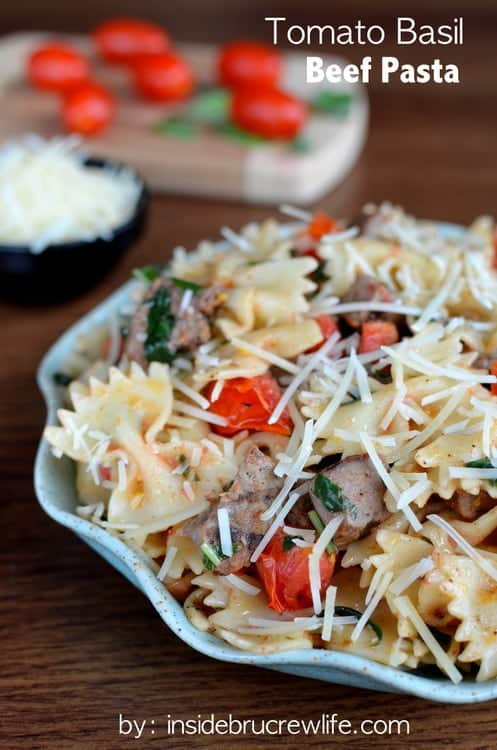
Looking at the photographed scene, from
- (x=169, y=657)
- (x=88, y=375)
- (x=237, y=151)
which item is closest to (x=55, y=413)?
(x=88, y=375)

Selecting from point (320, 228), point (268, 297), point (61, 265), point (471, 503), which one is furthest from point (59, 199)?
point (471, 503)

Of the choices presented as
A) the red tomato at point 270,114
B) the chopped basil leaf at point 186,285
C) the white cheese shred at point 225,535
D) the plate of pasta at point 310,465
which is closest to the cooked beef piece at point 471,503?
the plate of pasta at point 310,465

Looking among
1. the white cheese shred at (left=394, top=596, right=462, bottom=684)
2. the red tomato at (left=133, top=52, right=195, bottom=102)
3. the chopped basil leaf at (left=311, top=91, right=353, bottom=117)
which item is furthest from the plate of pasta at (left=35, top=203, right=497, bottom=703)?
the red tomato at (left=133, top=52, right=195, bottom=102)

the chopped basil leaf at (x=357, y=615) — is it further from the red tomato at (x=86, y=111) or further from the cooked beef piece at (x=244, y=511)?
the red tomato at (x=86, y=111)

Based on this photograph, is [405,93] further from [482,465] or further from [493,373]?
[482,465]

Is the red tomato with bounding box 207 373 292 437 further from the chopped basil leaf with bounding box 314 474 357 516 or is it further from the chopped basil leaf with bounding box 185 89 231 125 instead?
the chopped basil leaf with bounding box 185 89 231 125

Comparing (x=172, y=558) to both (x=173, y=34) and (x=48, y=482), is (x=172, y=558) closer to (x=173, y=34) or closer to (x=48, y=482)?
(x=48, y=482)
